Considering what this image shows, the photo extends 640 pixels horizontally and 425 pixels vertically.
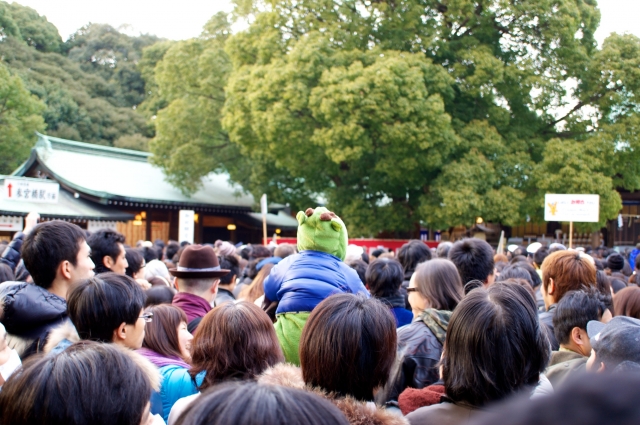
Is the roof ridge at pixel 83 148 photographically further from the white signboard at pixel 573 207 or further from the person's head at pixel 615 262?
the person's head at pixel 615 262

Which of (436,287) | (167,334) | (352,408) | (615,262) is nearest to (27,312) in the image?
(167,334)

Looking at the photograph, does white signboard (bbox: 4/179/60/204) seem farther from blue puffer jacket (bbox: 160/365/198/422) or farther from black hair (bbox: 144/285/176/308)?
blue puffer jacket (bbox: 160/365/198/422)

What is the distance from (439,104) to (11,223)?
43.0 ft

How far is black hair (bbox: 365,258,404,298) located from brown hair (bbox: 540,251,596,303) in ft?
3.24

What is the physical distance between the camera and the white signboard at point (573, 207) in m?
12.4

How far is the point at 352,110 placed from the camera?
18.2 meters

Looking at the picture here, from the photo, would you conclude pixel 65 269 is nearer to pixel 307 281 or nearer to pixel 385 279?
pixel 307 281

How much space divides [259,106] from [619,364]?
18007 mm

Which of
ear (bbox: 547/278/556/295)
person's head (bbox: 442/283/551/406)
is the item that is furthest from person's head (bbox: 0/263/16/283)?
ear (bbox: 547/278/556/295)

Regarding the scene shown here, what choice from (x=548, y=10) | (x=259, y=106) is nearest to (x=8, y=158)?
(x=259, y=106)

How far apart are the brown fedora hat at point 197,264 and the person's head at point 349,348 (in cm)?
195

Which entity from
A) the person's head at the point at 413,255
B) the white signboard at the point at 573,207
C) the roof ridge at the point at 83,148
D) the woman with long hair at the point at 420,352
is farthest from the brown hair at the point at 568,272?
the roof ridge at the point at 83,148

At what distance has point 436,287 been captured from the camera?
3264 millimetres

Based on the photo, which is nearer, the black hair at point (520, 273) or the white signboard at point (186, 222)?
the black hair at point (520, 273)
